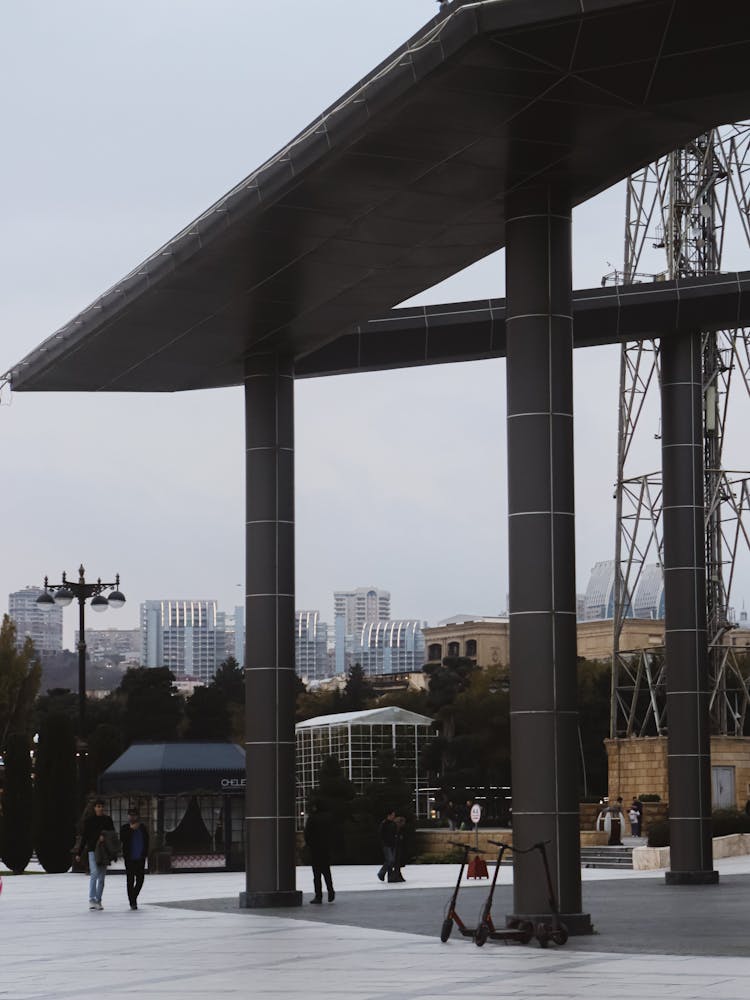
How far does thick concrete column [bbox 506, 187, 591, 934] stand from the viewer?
17.9 meters

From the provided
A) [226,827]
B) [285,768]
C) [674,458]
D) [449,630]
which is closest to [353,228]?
[285,768]

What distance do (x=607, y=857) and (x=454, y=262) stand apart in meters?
24.4

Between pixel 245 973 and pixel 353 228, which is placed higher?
pixel 353 228

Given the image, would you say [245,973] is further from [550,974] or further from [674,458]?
[674,458]

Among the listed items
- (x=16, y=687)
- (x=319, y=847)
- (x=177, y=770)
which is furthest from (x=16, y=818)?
(x=16, y=687)

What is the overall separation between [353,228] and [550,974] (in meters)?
9.78

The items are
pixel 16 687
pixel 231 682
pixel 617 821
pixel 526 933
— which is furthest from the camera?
pixel 231 682

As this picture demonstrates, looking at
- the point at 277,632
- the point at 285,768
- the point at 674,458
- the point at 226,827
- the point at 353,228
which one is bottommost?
the point at 226,827

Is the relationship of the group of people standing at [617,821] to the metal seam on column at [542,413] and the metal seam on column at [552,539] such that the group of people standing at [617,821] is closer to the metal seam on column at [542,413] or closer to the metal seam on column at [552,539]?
the metal seam on column at [552,539]

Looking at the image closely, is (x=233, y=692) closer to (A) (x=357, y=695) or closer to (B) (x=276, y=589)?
(A) (x=357, y=695)

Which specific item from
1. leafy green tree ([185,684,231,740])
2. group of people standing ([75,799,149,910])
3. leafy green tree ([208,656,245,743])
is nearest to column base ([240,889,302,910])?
group of people standing ([75,799,149,910])

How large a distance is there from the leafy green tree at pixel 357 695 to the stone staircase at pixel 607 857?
196 ft

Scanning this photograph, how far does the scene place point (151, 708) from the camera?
94562 millimetres

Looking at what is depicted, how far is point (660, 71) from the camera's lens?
1612 cm
